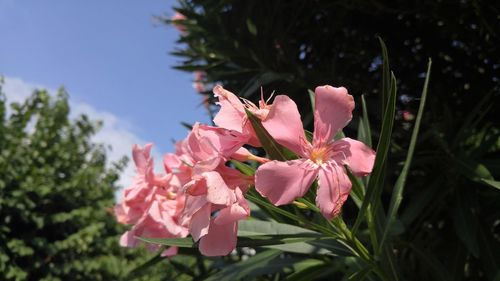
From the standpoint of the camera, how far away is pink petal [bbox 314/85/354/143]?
2.27ft

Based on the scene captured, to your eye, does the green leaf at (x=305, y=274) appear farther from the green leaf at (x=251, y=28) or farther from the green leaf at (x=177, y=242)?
the green leaf at (x=251, y=28)

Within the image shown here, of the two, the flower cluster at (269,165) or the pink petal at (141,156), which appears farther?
the pink petal at (141,156)

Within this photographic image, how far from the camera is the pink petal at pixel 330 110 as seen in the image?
690 millimetres

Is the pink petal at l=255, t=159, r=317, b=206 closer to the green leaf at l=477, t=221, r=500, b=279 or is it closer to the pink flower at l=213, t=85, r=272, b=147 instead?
the pink flower at l=213, t=85, r=272, b=147

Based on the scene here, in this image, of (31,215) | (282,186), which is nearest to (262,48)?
(282,186)

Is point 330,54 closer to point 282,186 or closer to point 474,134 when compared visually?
point 474,134

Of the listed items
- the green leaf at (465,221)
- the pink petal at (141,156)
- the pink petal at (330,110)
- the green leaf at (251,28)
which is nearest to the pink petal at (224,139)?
the pink petal at (330,110)

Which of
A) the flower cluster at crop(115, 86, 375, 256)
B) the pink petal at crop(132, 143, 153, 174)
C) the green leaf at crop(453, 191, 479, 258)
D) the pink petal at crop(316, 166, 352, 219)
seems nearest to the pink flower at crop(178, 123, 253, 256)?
the flower cluster at crop(115, 86, 375, 256)

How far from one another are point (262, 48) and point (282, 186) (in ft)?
4.61

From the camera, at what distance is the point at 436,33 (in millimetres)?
1987

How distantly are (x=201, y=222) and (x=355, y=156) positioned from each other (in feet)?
0.74

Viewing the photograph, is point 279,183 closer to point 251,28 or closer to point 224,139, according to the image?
point 224,139

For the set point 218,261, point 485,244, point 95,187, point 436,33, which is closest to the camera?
point 485,244

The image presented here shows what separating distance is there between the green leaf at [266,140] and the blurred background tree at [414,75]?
862 mm
